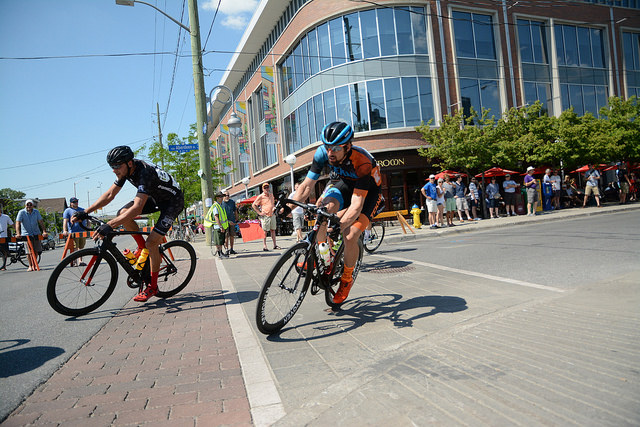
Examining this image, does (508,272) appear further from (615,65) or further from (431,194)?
(615,65)

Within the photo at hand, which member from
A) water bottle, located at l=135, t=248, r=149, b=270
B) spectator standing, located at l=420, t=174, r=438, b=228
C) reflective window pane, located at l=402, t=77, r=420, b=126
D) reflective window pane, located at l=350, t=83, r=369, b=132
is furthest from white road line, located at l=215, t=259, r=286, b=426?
reflective window pane, located at l=402, t=77, r=420, b=126

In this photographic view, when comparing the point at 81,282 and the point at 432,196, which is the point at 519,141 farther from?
the point at 81,282

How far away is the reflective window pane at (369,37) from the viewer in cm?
2234

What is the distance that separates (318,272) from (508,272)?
3299 mm

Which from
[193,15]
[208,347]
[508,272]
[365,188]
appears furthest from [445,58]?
[208,347]

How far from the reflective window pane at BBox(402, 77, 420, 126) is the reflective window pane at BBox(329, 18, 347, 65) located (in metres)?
Answer: 3.82

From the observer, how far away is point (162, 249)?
515 cm

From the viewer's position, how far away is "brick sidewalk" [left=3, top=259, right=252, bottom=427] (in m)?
2.18

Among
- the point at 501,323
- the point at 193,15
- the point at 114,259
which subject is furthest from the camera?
the point at 193,15

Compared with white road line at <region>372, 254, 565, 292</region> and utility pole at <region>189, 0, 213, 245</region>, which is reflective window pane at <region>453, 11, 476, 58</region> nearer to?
utility pole at <region>189, 0, 213, 245</region>

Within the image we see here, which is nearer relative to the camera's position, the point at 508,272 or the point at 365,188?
the point at 365,188

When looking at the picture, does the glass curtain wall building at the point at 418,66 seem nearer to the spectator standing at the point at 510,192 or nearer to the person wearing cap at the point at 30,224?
the spectator standing at the point at 510,192

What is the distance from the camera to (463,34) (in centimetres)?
2414

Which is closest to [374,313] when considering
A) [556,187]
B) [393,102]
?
[556,187]
